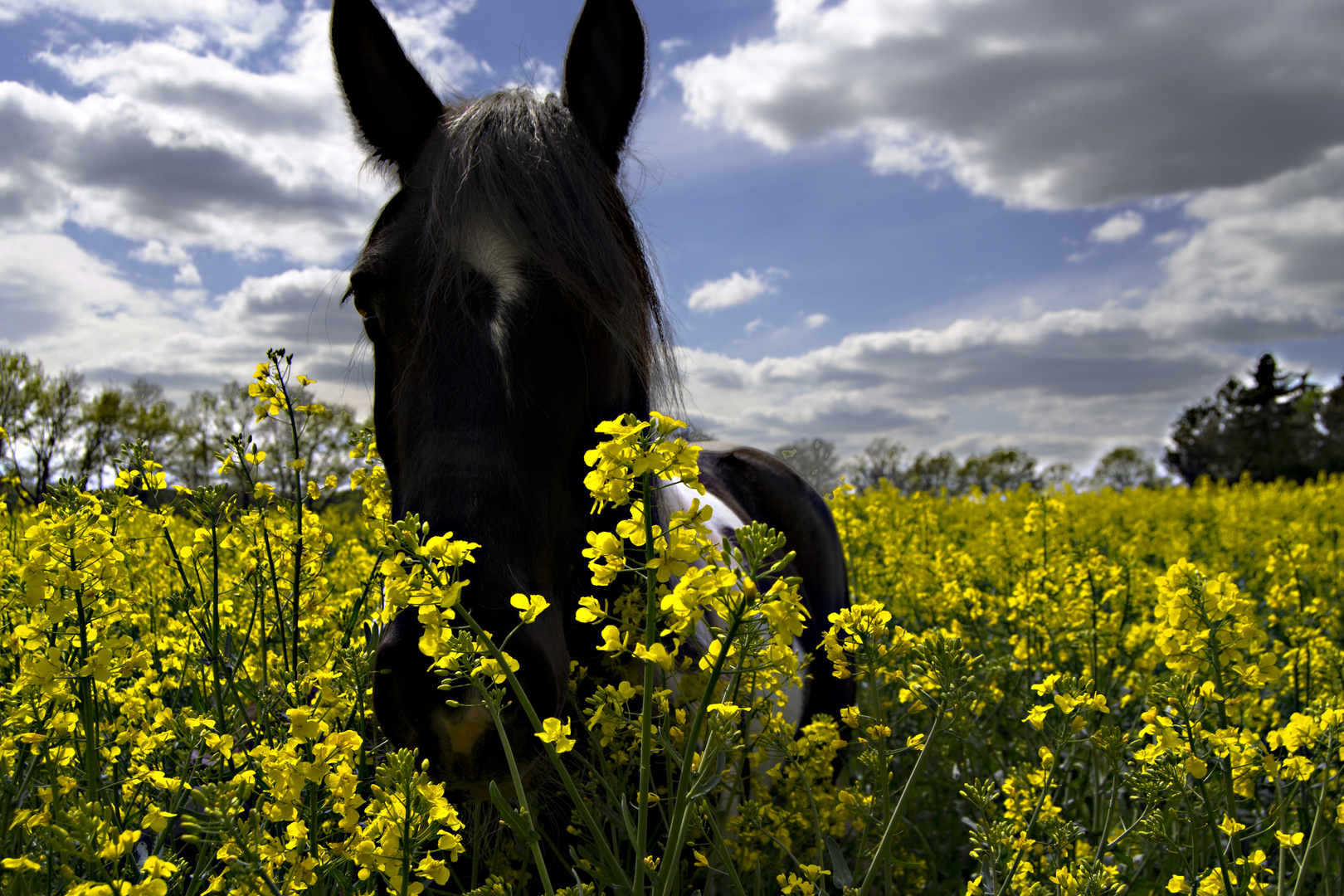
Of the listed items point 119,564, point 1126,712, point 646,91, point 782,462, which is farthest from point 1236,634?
point 782,462

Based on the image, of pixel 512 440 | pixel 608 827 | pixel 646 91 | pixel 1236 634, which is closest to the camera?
pixel 1236 634

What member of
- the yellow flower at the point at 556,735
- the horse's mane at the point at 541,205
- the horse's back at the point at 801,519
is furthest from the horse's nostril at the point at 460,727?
the horse's back at the point at 801,519

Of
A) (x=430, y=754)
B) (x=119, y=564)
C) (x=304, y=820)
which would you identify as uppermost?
(x=119, y=564)

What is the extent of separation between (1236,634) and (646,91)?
7.32 ft

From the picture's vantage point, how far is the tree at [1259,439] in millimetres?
37156

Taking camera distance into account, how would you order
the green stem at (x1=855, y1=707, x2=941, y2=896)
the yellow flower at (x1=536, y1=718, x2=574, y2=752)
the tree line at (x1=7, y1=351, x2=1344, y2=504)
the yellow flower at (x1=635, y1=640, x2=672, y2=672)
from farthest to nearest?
the tree line at (x1=7, y1=351, x2=1344, y2=504), the green stem at (x1=855, y1=707, x2=941, y2=896), the yellow flower at (x1=536, y1=718, x2=574, y2=752), the yellow flower at (x1=635, y1=640, x2=672, y2=672)

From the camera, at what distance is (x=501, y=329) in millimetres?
1785

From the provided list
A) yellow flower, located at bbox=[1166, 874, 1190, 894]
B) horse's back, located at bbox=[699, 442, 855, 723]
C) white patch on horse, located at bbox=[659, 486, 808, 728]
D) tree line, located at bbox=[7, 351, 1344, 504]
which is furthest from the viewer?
tree line, located at bbox=[7, 351, 1344, 504]

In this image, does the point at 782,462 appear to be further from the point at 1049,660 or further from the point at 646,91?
the point at 646,91

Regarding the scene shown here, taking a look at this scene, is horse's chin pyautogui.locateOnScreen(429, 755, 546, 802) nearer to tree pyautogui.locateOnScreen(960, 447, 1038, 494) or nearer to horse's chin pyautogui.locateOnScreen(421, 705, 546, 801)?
horse's chin pyautogui.locateOnScreen(421, 705, 546, 801)

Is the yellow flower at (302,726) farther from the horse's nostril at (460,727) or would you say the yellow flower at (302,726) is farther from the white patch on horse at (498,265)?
the white patch on horse at (498,265)

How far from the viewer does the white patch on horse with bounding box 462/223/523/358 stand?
5.88ft

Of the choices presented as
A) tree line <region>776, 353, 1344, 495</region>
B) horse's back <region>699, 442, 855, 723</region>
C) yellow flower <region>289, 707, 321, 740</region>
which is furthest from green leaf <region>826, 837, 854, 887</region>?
tree line <region>776, 353, 1344, 495</region>

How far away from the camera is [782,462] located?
16.1 feet
